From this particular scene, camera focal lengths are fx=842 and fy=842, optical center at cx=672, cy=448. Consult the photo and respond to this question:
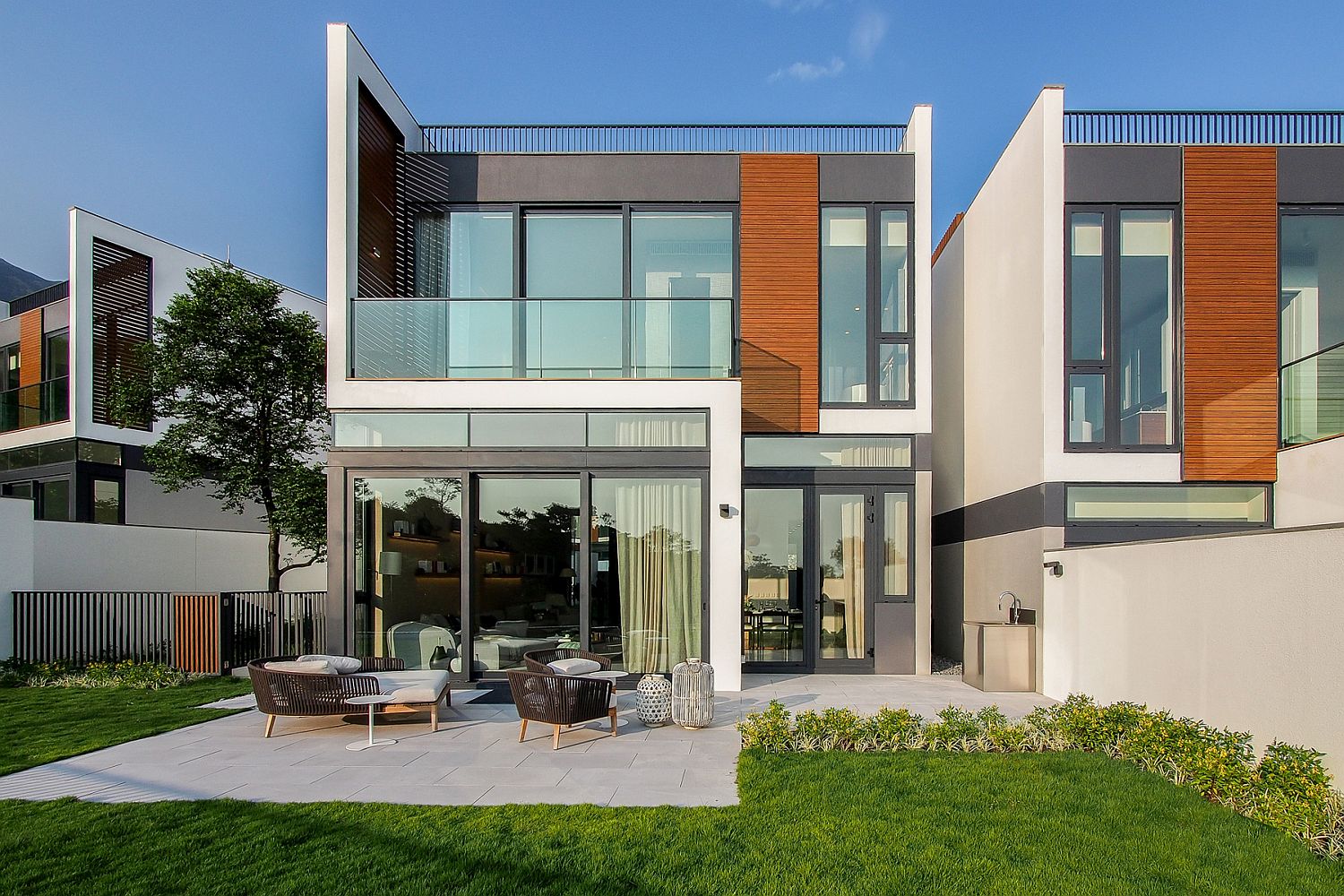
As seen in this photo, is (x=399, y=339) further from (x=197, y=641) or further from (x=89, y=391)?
(x=89, y=391)

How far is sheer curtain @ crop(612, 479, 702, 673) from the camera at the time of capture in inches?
402

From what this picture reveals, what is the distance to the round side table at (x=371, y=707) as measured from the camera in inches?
291

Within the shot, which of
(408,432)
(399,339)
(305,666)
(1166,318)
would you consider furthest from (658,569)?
(1166,318)

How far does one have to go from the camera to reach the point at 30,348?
18203 mm

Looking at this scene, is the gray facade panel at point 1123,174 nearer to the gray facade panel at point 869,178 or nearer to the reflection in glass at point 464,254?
the gray facade panel at point 869,178

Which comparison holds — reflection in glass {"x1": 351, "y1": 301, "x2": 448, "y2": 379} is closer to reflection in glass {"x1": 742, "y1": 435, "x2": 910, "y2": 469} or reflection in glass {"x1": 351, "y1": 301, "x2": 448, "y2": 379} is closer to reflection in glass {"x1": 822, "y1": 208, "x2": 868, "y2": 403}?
reflection in glass {"x1": 742, "y1": 435, "x2": 910, "y2": 469}

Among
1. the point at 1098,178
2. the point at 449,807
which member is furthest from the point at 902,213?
the point at 449,807

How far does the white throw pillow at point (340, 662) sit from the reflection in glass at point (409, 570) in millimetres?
823

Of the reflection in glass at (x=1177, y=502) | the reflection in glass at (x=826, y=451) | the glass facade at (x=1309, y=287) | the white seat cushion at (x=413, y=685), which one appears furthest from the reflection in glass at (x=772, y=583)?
the glass facade at (x=1309, y=287)

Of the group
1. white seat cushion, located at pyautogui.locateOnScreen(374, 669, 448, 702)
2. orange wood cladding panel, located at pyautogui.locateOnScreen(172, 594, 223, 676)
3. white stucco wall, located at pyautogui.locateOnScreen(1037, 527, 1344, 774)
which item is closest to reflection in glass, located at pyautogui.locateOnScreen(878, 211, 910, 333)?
white stucco wall, located at pyautogui.locateOnScreen(1037, 527, 1344, 774)

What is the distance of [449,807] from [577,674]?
3.55m

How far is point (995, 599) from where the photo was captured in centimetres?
1184

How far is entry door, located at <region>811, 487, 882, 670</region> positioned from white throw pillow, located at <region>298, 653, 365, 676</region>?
232 inches

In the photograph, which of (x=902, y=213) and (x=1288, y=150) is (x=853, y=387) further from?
(x=1288, y=150)
